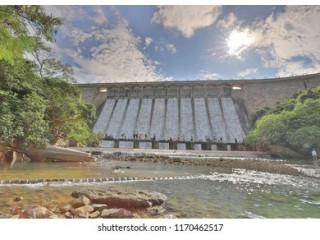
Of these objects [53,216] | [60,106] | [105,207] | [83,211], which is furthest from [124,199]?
[60,106]

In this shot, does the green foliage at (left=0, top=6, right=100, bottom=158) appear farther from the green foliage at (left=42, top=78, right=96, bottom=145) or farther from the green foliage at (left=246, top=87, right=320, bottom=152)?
the green foliage at (left=246, top=87, right=320, bottom=152)

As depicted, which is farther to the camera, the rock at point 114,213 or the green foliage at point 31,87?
the green foliage at point 31,87

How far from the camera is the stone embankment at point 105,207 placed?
2.88 meters

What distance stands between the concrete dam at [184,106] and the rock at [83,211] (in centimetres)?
2786

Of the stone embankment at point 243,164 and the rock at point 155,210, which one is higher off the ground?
the stone embankment at point 243,164

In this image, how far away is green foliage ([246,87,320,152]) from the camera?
17380mm

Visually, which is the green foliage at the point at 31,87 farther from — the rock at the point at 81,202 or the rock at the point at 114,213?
the rock at the point at 114,213

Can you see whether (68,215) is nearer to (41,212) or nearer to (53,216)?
(53,216)

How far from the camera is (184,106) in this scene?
3719cm

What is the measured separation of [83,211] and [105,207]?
0.27m

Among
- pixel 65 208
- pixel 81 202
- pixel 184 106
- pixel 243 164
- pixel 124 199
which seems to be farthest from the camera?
pixel 184 106

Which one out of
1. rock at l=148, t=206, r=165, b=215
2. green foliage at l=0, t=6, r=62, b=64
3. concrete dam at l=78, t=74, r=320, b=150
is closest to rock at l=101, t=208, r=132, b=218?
rock at l=148, t=206, r=165, b=215

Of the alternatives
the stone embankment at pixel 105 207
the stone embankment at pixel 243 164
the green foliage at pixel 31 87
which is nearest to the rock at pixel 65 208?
the stone embankment at pixel 105 207
